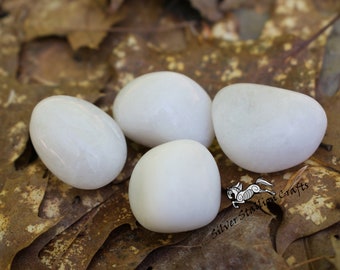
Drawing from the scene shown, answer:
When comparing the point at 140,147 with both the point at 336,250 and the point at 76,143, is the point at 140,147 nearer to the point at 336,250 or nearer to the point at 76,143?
the point at 76,143

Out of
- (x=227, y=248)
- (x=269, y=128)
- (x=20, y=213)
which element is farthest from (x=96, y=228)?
(x=269, y=128)

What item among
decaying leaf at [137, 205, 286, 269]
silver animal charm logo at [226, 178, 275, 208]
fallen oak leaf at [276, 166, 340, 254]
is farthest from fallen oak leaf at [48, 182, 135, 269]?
fallen oak leaf at [276, 166, 340, 254]

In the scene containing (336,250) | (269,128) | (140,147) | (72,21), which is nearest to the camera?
(336,250)

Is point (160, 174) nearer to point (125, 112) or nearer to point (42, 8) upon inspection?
point (125, 112)

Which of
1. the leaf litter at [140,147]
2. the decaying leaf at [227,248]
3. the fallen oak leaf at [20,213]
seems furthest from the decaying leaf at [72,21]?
the decaying leaf at [227,248]

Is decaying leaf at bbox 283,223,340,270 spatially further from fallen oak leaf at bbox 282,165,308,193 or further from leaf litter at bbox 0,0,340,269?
fallen oak leaf at bbox 282,165,308,193

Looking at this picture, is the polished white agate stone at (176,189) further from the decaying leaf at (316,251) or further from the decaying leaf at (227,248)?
the decaying leaf at (316,251)
